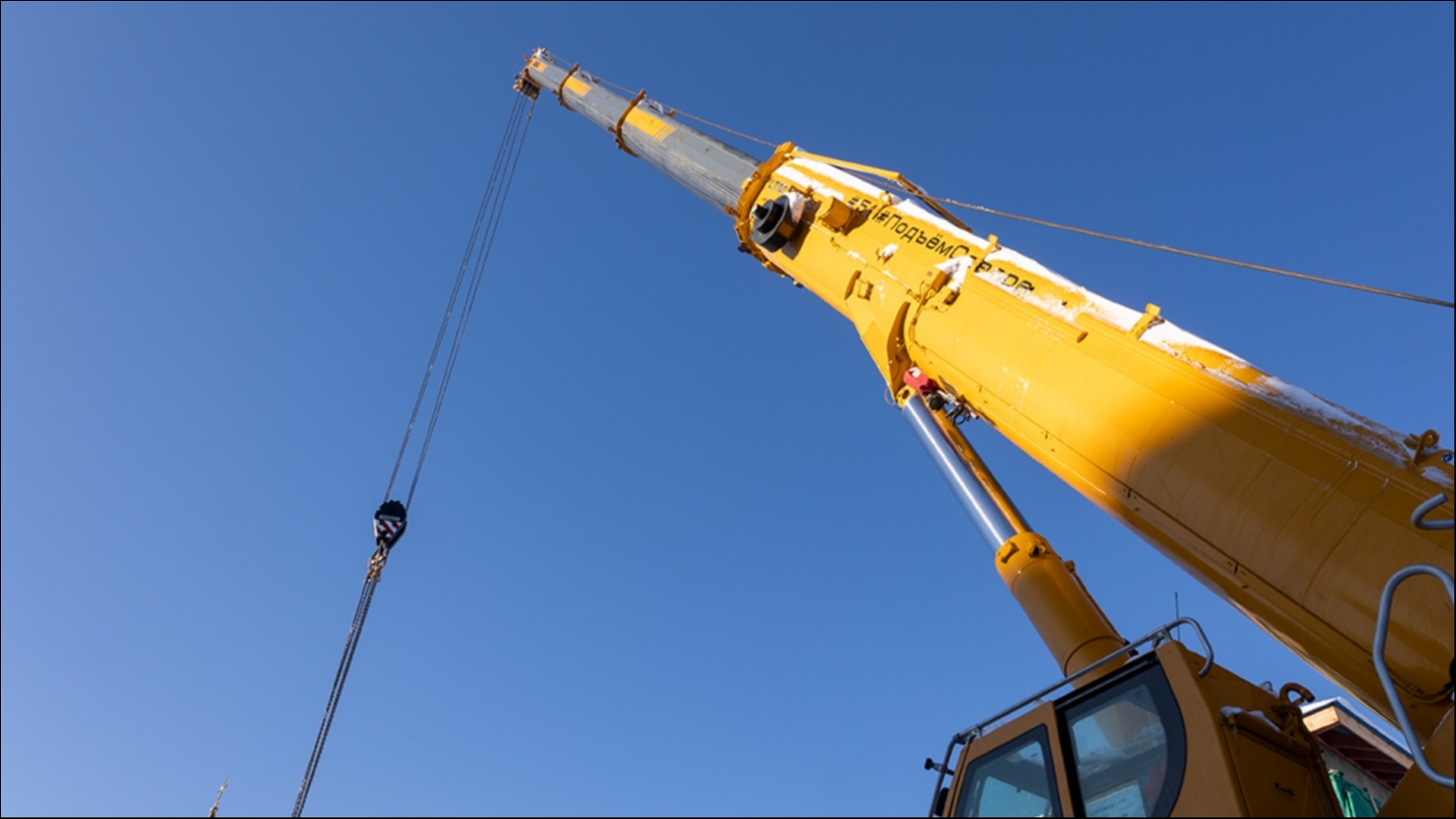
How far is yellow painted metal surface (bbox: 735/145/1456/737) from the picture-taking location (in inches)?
147

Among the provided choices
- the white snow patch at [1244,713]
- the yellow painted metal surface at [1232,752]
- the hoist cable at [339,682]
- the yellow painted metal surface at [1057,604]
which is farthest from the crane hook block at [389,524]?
the white snow patch at [1244,713]

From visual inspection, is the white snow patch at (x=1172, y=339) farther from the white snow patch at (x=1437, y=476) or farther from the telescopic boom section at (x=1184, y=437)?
the white snow patch at (x=1437, y=476)

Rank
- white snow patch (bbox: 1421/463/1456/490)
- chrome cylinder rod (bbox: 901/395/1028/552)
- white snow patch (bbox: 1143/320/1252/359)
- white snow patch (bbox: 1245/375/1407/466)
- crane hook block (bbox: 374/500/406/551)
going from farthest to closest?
crane hook block (bbox: 374/500/406/551) → chrome cylinder rod (bbox: 901/395/1028/552) → white snow patch (bbox: 1143/320/1252/359) → white snow patch (bbox: 1245/375/1407/466) → white snow patch (bbox: 1421/463/1456/490)

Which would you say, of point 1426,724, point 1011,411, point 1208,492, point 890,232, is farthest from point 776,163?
point 1426,724

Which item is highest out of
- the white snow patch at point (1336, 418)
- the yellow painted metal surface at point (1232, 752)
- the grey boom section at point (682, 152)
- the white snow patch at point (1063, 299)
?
the grey boom section at point (682, 152)

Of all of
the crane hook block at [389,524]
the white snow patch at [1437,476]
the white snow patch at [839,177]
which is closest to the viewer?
the white snow patch at [1437,476]

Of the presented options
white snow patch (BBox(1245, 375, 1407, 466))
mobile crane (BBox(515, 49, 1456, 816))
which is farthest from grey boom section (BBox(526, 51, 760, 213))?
white snow patch (BBox(1245, 375, 1407, 466))

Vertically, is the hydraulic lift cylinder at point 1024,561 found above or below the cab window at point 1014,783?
above

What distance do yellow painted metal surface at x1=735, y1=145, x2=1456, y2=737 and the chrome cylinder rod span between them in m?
0.42

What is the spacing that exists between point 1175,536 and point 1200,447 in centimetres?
51

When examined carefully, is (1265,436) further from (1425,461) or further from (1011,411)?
(1011,411)

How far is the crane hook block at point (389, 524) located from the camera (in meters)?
9.77

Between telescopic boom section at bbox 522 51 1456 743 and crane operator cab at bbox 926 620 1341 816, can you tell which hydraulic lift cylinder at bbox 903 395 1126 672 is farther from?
crane operator cab at bbox 926 620 1341 816

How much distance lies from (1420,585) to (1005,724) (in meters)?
1.87
